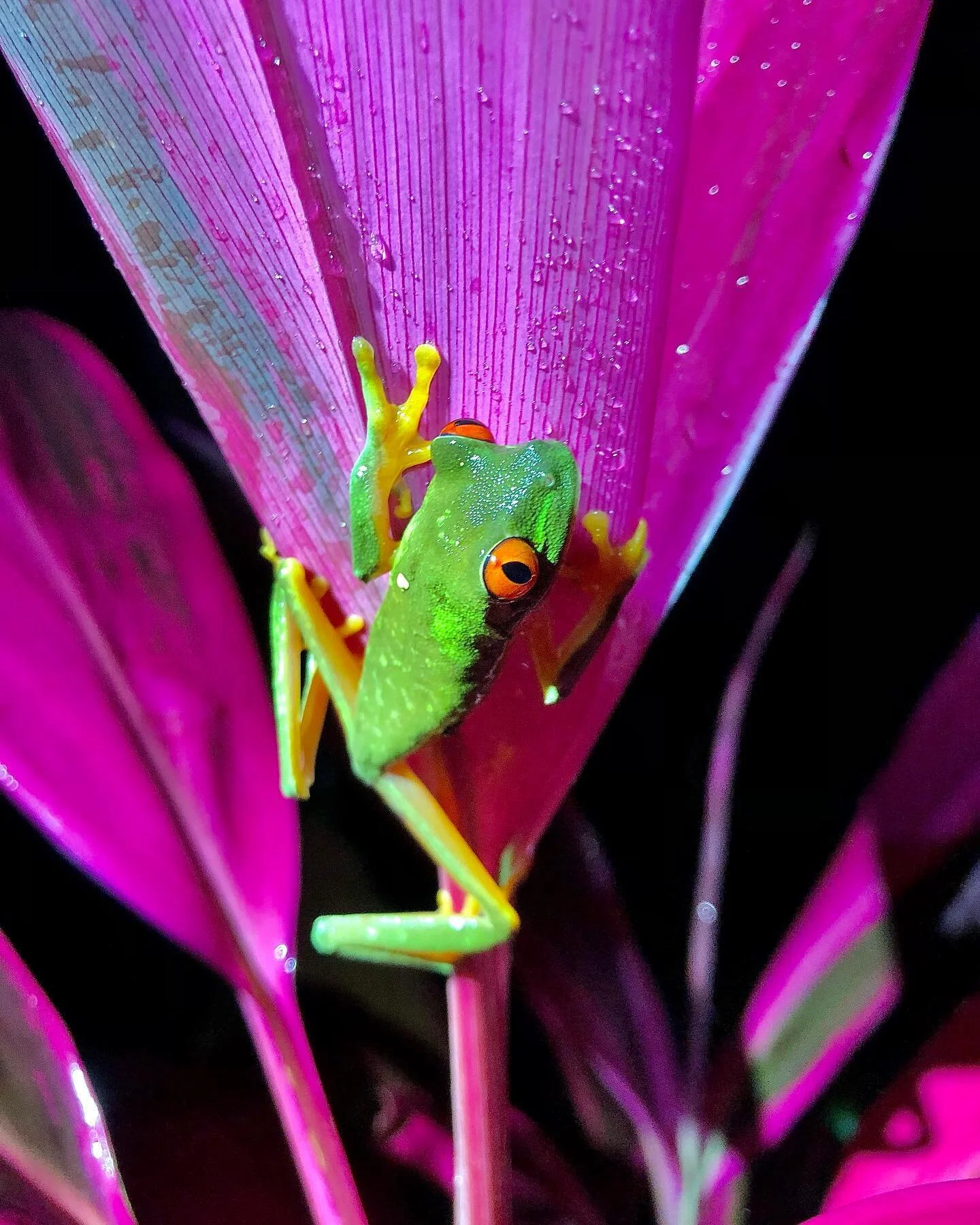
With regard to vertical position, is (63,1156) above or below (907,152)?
below

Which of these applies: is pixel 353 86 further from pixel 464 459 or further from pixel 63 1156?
pixel 63 1156

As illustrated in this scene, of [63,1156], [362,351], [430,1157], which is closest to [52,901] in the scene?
[63,1156]

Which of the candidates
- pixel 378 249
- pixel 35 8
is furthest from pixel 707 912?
pixel 35 8

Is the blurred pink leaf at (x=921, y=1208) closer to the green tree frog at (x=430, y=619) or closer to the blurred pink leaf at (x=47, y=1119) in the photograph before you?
the green tree frog at (x=430, y=619)

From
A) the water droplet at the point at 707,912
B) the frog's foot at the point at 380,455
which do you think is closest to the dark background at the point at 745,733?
the water droplet at the point at 707,912

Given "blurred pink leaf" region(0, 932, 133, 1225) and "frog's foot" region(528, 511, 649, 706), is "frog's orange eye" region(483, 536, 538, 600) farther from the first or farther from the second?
"blurred pink leaf" region(0, 932, 133, 1225)
